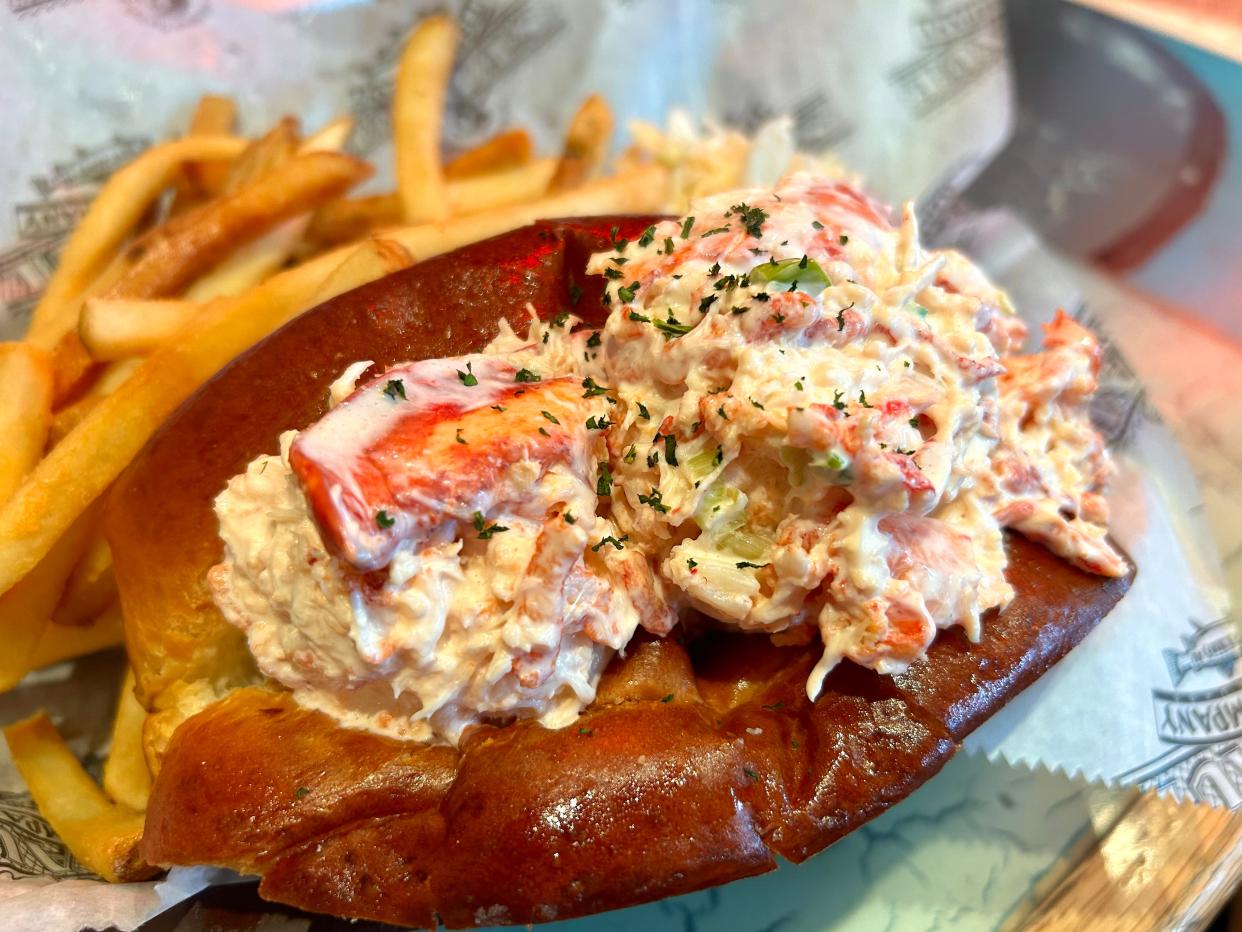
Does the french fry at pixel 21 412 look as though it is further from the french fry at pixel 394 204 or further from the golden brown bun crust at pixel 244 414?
the french fry at pixel 394 204

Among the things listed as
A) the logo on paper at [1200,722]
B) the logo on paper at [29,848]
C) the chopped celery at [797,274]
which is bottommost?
the logo on paper at [1200,722]

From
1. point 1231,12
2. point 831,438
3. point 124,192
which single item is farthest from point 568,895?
point 1231,12

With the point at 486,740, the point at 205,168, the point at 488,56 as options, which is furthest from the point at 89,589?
the point at 488,56

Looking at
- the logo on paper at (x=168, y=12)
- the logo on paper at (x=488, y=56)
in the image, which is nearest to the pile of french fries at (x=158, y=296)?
the logo on paper at (x=168, y=12)

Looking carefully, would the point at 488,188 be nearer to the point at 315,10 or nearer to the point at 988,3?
the point at 315,10

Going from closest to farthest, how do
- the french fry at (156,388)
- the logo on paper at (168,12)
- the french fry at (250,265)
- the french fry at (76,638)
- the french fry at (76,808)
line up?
1. the french fry at (76,808)
2. the french fry at (156,388)
3. the french fry at (76,638)
4. the french fry at (250,265)
5. the logo on paper at (168,12)

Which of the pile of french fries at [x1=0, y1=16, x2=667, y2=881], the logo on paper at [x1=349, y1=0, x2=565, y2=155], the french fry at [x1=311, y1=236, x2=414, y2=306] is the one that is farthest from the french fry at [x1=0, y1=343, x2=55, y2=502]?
the logo on paper at [x1=349, y1=0, x2=565, y2=155]

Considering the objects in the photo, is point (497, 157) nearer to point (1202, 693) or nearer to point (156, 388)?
point (156, 388)
